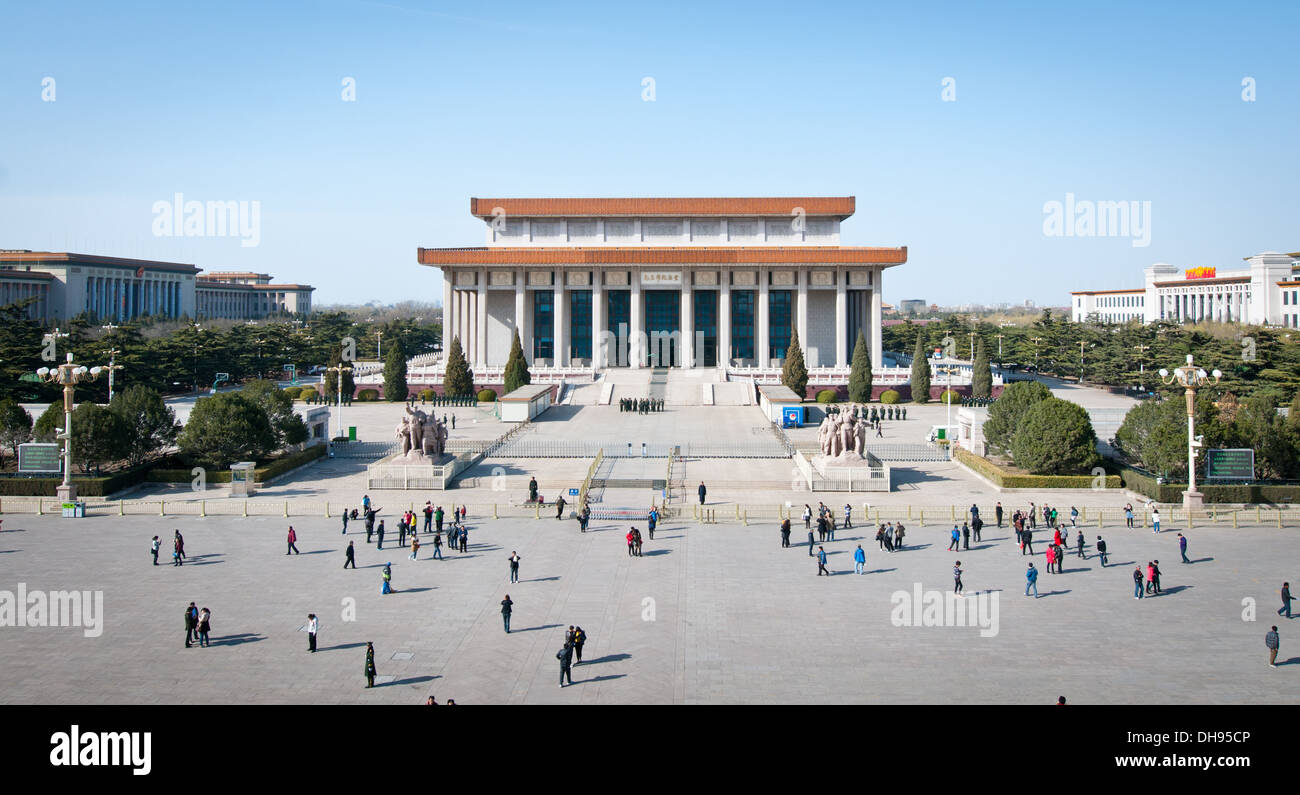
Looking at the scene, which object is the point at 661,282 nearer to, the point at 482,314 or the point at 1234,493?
the point at 482,314

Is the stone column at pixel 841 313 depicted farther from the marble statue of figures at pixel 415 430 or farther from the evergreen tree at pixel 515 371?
the marble statue of figures at pixel 415 430

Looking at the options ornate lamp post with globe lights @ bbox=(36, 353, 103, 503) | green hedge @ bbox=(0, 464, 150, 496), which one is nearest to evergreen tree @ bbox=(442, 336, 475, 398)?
ornate lamp post with globe lights @ bbox=(36, 353, 103, 503)

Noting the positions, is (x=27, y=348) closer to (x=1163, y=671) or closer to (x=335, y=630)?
(x=335, y=630)

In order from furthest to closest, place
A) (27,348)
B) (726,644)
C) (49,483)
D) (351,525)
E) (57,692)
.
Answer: (27,348) → (49,483) → (351,525) → (726,644) → (57,692)

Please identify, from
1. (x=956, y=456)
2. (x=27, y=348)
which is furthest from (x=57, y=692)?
(x=27, y=348)

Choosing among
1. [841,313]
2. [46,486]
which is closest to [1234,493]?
[46,486]

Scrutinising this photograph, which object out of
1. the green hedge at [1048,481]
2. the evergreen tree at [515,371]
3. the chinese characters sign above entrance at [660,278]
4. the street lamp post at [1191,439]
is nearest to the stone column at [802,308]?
the chinese characters sign above entrance at [660,278]
